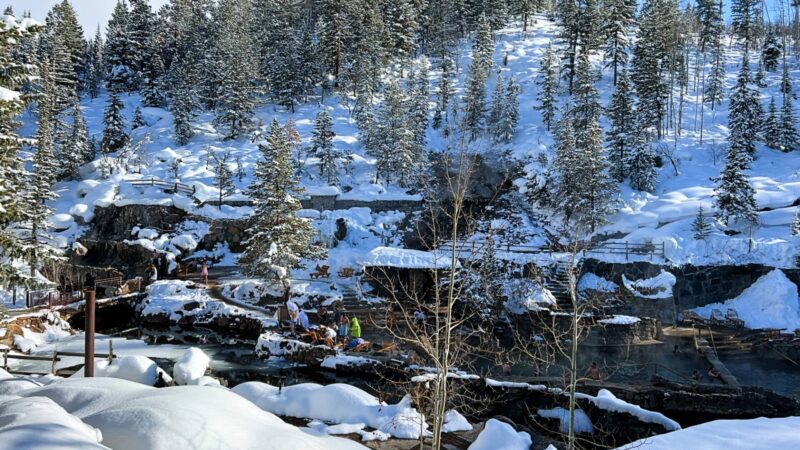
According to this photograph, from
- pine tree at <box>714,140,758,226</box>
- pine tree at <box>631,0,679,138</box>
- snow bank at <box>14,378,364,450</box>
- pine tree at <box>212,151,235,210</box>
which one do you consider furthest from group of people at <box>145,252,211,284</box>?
pine tree at <box>631,0,679,138</box>

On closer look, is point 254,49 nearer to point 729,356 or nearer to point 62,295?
point 62,295

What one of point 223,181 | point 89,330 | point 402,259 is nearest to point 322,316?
point 402,259

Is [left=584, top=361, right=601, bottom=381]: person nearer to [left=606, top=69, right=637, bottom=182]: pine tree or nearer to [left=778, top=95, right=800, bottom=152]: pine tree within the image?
[left=606, top=69, right=637, bottom=182]: pine tree

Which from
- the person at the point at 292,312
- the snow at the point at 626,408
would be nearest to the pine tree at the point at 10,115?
the person at the point at 292,312

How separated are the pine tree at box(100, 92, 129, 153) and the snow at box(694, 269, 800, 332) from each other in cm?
4825

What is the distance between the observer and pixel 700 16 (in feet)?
214

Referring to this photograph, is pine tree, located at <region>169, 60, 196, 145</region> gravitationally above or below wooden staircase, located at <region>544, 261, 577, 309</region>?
above

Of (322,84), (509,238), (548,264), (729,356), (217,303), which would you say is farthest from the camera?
(322,84)

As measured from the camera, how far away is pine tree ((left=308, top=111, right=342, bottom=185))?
4241 centimetres

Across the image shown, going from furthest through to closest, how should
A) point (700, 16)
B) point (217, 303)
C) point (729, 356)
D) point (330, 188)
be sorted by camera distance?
point (700, 16), point (330, 188), point (217, 303), point (729, 356)

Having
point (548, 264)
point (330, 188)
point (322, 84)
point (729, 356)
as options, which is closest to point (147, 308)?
point (330, 188)

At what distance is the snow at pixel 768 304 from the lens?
25656mm

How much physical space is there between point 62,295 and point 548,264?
25.5 m

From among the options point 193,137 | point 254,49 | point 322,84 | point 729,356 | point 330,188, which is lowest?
point 729,356
